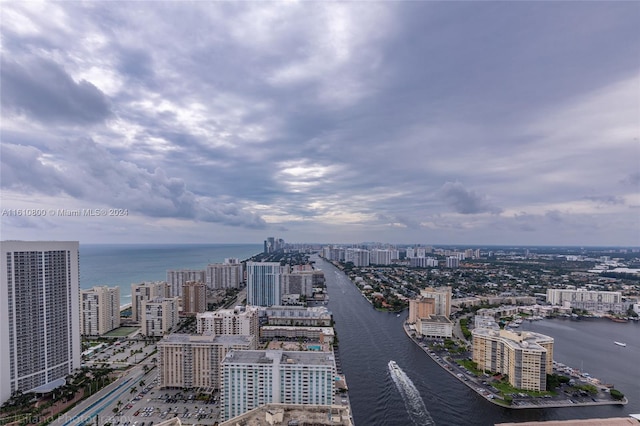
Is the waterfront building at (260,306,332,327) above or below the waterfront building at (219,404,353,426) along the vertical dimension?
below

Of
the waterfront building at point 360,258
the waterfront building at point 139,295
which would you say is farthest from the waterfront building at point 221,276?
the waterfront building at point 360,258

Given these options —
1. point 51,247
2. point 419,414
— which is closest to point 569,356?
point 419,414

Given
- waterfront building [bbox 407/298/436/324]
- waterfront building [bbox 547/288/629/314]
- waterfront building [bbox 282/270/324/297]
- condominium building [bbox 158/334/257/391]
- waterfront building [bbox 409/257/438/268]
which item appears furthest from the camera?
waterfront building [bbox 409/257/438/268]

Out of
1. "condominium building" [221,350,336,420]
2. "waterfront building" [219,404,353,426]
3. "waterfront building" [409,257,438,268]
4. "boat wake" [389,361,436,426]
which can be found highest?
"waterfront building" [219,404,353,426]

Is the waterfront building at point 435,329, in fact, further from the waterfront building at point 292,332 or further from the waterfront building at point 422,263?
the waterfront building at point 422,263

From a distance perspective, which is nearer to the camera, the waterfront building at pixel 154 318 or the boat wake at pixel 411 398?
the boat wake at pixel 411 398

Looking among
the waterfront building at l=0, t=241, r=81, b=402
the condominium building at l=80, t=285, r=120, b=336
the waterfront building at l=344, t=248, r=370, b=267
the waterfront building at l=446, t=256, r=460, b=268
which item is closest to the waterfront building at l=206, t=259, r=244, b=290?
the condominium building at l=80, t=285, r=120, b=336

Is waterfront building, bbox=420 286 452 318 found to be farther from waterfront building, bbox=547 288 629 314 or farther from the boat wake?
waterfront building, bbox=547 288 629 314

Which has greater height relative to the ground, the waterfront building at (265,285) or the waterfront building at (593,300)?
the waterfront building at (265,285)

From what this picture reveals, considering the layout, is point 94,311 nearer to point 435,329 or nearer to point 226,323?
point 226,323
